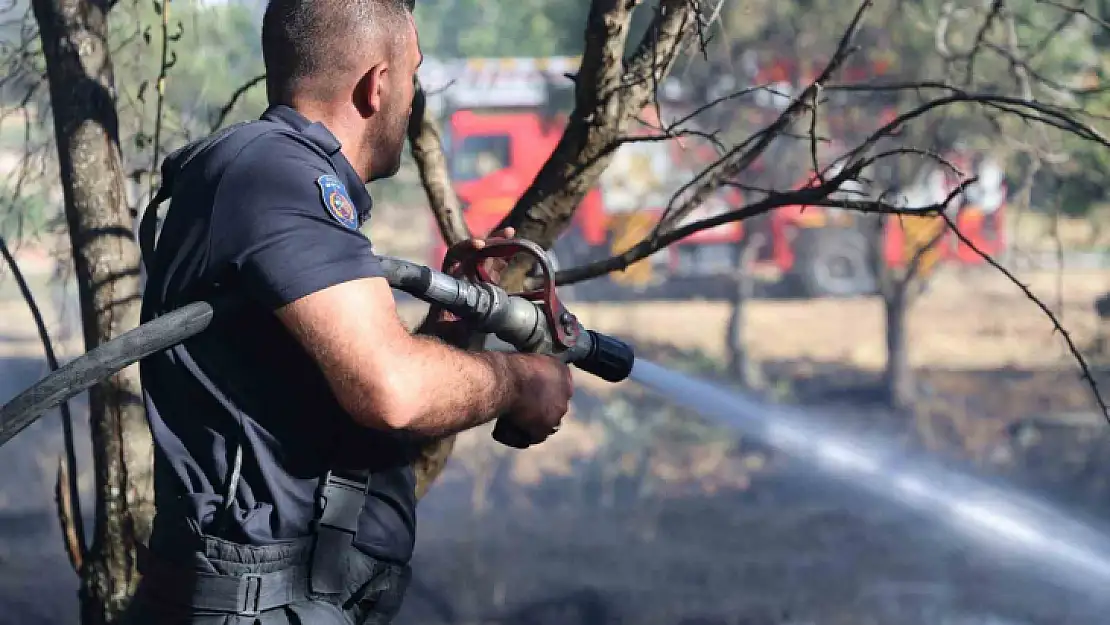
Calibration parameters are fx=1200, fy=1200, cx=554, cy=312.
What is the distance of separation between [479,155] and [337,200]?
1572 cm

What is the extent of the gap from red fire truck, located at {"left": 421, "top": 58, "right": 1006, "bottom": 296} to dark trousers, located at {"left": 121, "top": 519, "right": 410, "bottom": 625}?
11371mm

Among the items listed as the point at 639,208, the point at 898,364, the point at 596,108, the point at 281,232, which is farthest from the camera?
the point at 639,208

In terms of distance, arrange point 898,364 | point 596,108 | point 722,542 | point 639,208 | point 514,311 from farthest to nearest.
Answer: point 639,208 → point 898,364 → point 722,542 → point 596,108 → point 514,311

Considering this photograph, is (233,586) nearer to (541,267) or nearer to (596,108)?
(541,267)

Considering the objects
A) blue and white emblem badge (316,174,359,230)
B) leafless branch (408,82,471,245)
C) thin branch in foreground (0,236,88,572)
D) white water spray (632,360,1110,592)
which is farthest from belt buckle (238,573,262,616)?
white water spray (632,360,1110,592)

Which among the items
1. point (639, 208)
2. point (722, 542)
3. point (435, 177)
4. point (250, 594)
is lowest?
point (250, 594)

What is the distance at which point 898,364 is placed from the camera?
14305 mm

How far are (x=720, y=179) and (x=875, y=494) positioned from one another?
10762mm

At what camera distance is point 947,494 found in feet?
40.5

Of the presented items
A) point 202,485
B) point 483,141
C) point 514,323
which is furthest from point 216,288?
point 483,141

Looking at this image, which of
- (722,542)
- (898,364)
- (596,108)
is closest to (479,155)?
(898,364)

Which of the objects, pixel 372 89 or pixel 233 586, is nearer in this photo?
pixel 233 586

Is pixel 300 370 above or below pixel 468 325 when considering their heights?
below

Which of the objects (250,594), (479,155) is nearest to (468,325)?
(250,594)
